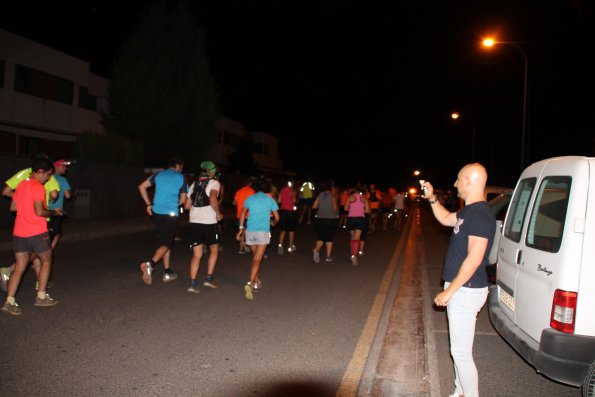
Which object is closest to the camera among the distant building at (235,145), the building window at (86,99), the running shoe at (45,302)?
the running shoe at (45,302)

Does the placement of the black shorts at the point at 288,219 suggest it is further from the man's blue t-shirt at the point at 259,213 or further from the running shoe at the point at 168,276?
the man's blue t-shirt at the point at 259,213

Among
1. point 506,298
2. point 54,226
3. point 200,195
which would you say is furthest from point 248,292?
point 506,298

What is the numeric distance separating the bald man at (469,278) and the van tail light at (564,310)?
52 cm

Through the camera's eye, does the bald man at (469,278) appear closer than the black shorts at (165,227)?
Yes

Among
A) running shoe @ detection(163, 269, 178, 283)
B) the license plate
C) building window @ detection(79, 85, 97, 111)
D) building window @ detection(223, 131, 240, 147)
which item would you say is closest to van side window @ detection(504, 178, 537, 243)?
the license plate

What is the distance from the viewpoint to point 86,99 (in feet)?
110

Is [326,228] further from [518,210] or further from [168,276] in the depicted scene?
[518,210]

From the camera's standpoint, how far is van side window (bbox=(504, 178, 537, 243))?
4.86m

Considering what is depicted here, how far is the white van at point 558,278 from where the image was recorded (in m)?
3.69

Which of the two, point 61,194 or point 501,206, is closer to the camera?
point 61,194

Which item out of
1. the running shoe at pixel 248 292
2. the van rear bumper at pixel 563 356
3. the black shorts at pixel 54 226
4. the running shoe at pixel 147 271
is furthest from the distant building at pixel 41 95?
the van rear bumper at pixel 563 356

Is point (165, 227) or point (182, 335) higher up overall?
point (165, 227)

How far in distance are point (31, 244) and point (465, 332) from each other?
487cm

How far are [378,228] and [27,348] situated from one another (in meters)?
18.5
